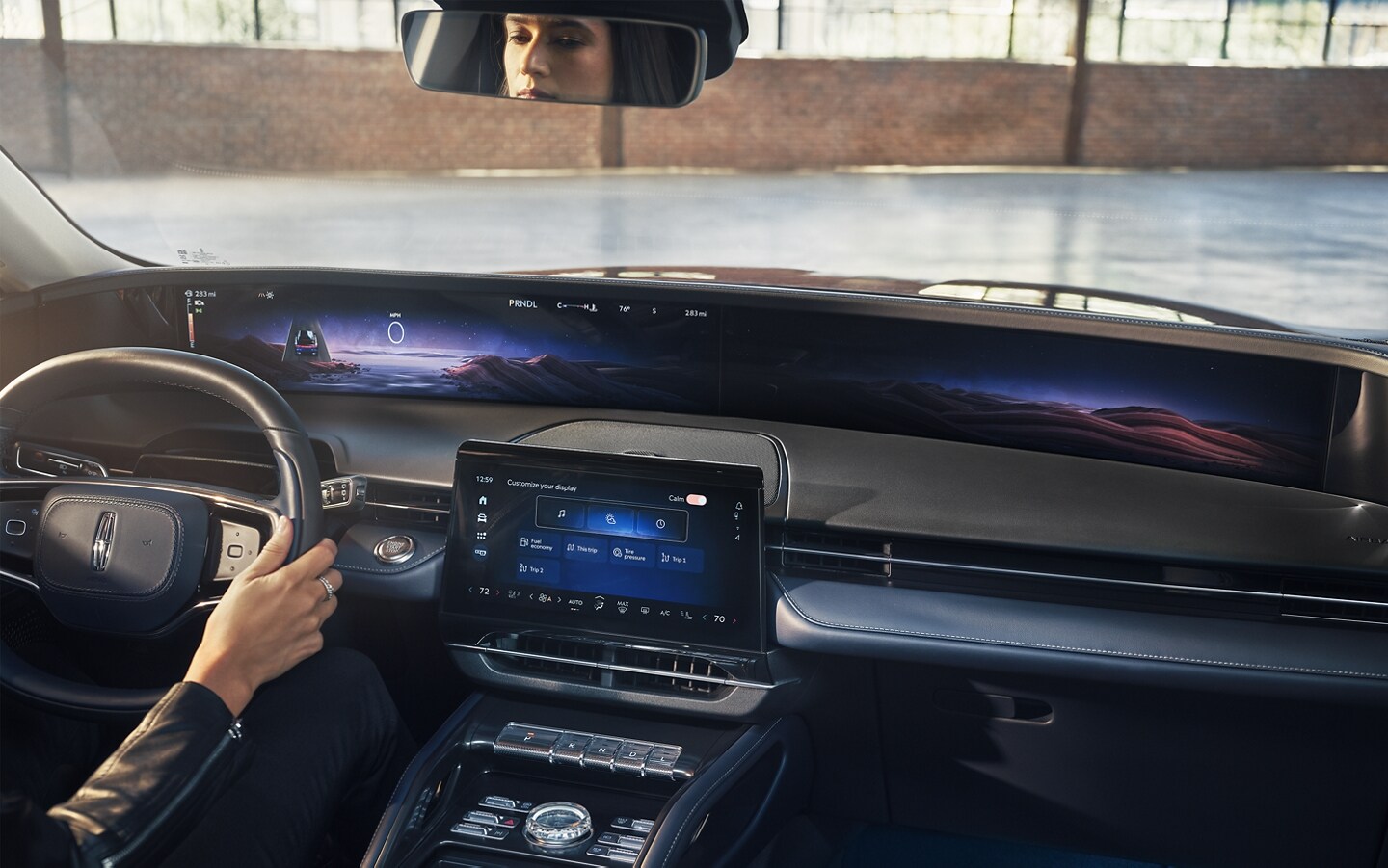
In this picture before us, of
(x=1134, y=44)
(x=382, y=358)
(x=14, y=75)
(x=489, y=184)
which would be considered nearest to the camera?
(x=382, y=358)

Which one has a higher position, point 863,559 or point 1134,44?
point 1134,44

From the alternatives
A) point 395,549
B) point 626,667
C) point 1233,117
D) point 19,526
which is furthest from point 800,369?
point 1233,117

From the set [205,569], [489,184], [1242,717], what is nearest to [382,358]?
[205,569]

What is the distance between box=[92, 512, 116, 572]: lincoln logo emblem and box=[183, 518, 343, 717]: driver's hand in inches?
9.5

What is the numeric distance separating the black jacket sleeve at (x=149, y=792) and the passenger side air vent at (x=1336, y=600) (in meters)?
1.53

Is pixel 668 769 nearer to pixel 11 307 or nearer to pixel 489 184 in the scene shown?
pixel 11 307

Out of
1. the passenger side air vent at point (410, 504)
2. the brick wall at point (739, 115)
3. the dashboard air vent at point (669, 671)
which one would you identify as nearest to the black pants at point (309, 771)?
the passenger side air vent at point (410, 504)

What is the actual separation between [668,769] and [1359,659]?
3.45 ft

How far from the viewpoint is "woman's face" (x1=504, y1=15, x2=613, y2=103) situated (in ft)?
6.14

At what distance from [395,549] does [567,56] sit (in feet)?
2.91

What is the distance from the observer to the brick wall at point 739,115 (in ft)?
51.2

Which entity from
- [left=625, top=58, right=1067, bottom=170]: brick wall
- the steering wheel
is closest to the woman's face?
the steering wheel

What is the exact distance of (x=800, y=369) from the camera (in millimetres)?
2383

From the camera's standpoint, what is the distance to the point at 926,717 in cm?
221
